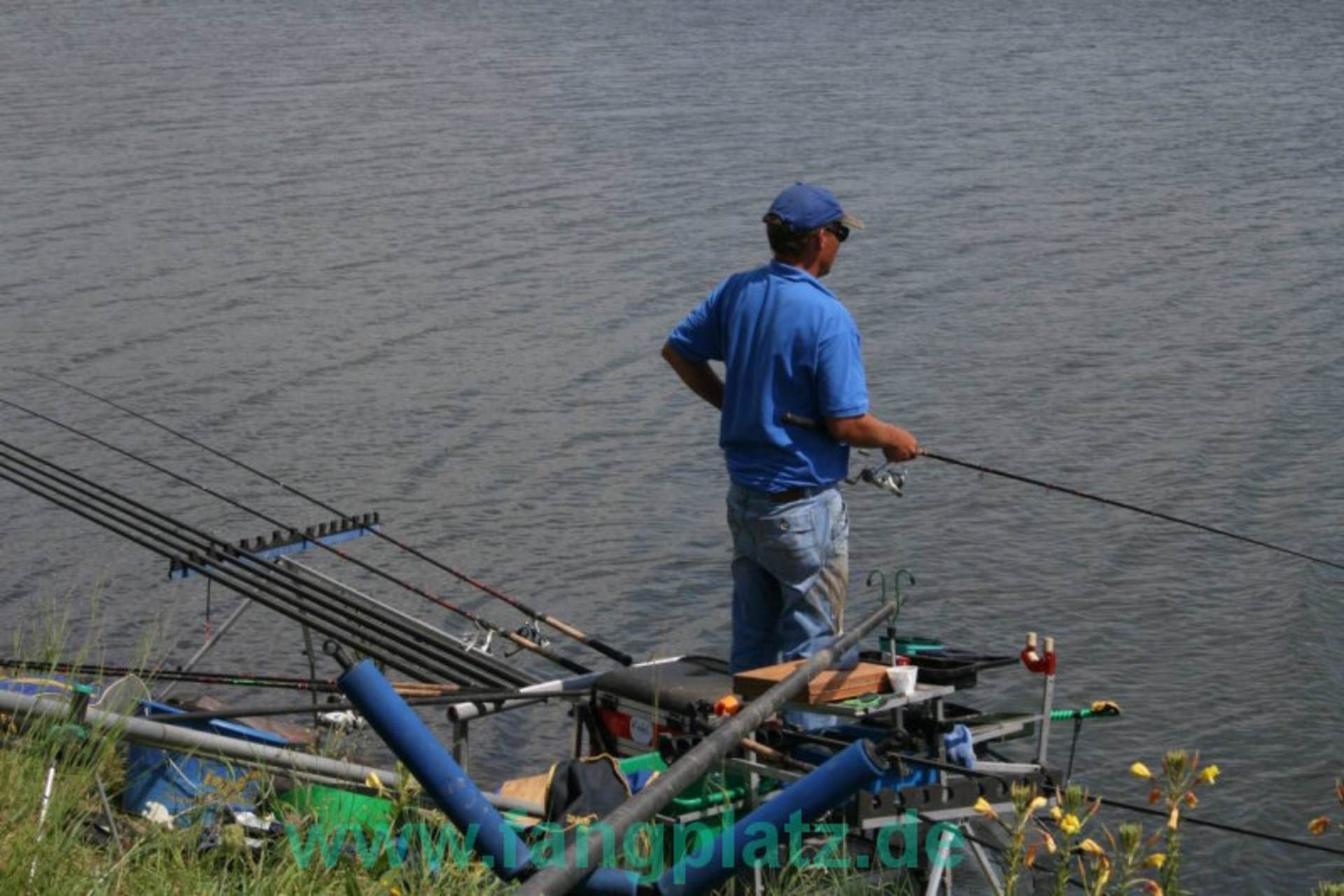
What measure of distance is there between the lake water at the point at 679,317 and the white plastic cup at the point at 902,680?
2324 millimetres

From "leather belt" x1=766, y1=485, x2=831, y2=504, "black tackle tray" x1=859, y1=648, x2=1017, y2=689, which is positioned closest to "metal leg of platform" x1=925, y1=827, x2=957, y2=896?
"black tackle tray" x1=859, y1=648, x2=1017, y2=689

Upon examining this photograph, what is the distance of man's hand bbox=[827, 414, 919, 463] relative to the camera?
16.8 feet

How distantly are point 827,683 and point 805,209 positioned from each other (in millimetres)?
1267

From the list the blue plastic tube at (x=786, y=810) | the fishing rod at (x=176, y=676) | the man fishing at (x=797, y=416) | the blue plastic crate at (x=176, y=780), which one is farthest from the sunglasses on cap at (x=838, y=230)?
the blue plastic tube at (x=786, y=810)

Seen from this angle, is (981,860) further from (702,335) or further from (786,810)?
(786,810)

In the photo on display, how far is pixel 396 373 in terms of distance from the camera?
41.0ft

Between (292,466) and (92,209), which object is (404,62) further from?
(292,466)

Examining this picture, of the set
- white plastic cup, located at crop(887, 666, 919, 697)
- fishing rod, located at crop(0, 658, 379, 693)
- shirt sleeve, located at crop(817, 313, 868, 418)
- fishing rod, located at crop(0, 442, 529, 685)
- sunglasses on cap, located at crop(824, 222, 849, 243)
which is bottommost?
fishing rod, located at crop(0, 658, 379, 693)

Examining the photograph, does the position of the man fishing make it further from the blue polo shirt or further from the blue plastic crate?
the blue plastic crate

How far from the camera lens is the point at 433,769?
9.19ft

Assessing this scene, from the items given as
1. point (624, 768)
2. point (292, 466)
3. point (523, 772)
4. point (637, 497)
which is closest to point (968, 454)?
point (637, 497)

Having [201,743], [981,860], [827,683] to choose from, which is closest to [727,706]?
[827,683]

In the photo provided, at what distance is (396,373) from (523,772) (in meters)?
5.53

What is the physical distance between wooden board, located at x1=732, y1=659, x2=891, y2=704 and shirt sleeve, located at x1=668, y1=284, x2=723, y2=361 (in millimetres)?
1082
